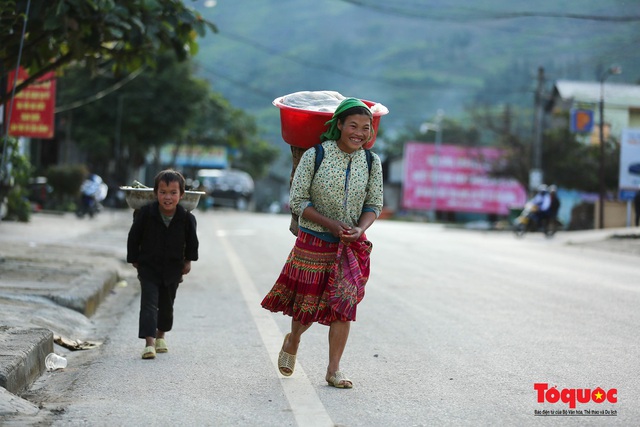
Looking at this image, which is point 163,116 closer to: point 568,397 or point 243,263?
point 243,263

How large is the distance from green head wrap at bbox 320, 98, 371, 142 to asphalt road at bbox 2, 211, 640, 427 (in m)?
1.47

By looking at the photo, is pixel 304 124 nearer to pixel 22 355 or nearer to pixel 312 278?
pixel 312 278

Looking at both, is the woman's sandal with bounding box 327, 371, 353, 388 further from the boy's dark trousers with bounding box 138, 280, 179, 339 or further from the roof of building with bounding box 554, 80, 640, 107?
the roof of building with bounding box 554, 80, 640, 107

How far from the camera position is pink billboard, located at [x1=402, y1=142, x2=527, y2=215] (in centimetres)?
6366

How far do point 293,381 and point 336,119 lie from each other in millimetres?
1591

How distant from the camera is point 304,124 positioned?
6098 millimetres

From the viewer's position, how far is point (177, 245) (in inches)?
275

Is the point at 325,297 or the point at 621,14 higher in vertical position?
the point at 621,14

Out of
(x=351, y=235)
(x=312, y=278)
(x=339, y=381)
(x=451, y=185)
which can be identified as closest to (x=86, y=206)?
(x=312, y=278)

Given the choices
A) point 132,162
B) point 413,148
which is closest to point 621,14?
point 132,162

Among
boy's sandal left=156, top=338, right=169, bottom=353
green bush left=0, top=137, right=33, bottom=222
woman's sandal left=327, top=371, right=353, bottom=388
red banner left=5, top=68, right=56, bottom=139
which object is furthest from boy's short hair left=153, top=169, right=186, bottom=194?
red banner left=5, top=68, right=56, bottom=139

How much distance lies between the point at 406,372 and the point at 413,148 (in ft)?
193

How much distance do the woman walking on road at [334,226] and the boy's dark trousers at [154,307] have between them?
1.37 m

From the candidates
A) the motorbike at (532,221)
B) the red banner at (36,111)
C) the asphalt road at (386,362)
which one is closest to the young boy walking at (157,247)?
the asphalt road at (386,362)
